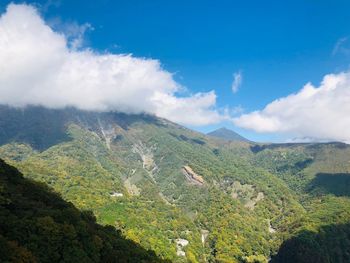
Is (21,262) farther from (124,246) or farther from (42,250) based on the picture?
(124,246)

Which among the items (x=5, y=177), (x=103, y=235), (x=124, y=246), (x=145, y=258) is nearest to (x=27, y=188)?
(x=5, y=177)

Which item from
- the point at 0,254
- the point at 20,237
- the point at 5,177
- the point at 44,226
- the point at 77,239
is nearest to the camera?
the point at 0,254

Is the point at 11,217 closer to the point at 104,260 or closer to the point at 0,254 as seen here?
the point at 0,254

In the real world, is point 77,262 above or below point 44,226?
below

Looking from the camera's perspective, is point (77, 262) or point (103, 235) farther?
point (103, 235)

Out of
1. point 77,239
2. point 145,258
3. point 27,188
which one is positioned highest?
point 27,188

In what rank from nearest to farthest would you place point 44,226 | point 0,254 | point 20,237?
point 0,254 → point 20,237 → point 44,226

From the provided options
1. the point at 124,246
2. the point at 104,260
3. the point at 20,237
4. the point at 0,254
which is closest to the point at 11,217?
the point at 20,237
